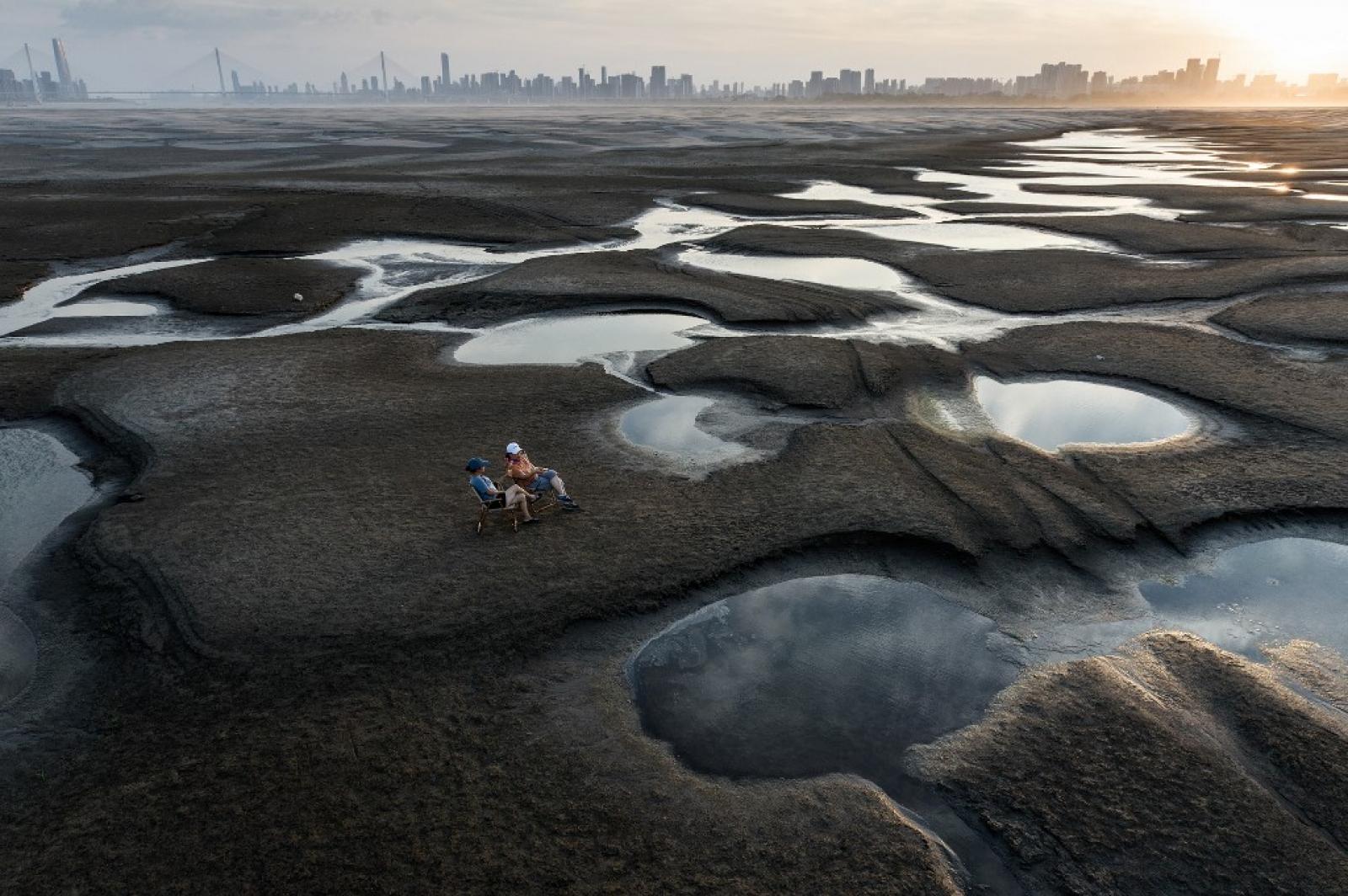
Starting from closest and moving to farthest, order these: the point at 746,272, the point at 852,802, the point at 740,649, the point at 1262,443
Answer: the point at 852,802
the point at 740,649
the point at 1262,443
the point at 746,272

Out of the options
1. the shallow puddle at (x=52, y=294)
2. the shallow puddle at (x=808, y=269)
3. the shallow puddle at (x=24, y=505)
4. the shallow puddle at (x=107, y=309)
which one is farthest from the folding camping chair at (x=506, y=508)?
the shallow puddle at (x=52, y=294)

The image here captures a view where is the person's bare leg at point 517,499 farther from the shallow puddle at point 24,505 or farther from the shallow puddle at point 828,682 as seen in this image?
the shallow puddle at point 24,505

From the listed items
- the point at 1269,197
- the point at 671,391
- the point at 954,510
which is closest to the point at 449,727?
the point at 954,510

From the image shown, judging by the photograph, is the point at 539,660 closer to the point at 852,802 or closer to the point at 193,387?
the point at 852,802

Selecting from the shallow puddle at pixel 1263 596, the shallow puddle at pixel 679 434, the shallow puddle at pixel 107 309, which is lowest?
the shallow puddle at pixel 1263 596

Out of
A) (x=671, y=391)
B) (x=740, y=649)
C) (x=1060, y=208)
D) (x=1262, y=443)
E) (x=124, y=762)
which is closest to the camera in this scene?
(x=124, y=762)

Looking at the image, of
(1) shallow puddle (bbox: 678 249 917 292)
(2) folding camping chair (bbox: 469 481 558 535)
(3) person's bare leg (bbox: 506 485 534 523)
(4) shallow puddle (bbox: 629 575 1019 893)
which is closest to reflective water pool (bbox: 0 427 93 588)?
(2) folding camping chair (bbox: 469 481 558 535)

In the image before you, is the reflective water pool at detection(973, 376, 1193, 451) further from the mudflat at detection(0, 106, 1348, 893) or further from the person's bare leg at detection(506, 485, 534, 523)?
the person's bare leg at detection(506, 485, 534, 523)
